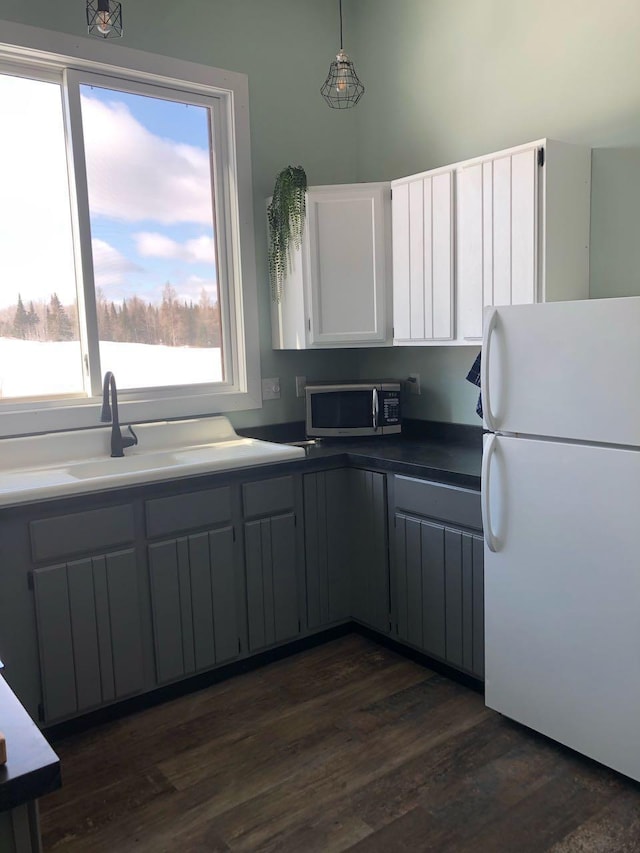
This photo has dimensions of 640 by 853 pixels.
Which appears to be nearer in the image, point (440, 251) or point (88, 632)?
point (88, 632)

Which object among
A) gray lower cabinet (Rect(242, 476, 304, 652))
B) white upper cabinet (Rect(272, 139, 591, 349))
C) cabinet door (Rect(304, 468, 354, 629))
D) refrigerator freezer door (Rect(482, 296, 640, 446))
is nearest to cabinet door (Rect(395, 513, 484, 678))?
cabinet door (Rect(304, 468, 354, 629))

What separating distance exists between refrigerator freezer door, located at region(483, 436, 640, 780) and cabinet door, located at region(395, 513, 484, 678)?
0.15 meters

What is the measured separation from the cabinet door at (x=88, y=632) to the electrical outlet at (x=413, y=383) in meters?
1.63

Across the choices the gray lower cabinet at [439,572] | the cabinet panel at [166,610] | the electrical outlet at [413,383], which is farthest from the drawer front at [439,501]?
the cabinet panel at [166,610]

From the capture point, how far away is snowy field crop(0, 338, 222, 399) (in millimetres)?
2881

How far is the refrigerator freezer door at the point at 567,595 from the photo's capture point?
79.6 inches

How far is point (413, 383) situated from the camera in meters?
3.52

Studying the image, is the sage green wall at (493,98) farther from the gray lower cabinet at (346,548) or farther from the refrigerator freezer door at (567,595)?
the refrigerator freezer door at (567,595)

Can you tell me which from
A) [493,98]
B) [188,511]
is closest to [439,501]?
[188,511]

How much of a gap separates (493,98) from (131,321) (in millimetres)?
1842

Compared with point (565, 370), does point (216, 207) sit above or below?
above

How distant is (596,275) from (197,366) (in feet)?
5.93

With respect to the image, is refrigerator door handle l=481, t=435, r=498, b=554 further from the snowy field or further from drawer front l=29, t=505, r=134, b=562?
the snowy field

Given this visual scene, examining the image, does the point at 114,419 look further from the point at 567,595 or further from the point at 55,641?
the point at 567,595
